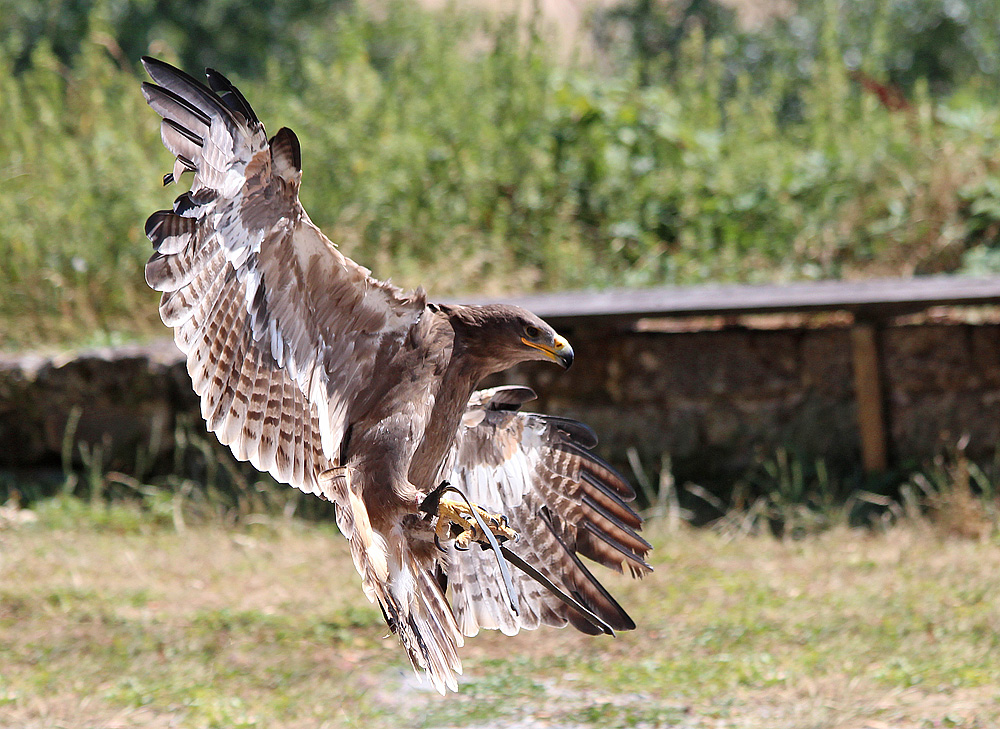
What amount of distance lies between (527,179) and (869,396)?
9.07ft

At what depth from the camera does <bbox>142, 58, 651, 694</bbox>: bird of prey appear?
7.24 feet

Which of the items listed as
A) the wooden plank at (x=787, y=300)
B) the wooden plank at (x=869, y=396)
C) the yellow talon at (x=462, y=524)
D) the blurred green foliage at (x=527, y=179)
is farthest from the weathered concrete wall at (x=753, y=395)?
the yellow talon at (x=462, y=524)

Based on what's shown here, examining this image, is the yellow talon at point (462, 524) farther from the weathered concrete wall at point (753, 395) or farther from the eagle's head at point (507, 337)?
the weathered concrete wall at point (753, 395)

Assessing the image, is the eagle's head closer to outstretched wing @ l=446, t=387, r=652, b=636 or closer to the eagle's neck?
the eagle's neck

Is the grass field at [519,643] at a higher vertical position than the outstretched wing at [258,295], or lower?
lower

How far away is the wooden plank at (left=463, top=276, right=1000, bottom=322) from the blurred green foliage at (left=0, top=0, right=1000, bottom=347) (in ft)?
3.77

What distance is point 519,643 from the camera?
421 cm

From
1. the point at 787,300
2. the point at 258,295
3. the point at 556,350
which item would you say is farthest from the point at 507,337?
the point at 787,300

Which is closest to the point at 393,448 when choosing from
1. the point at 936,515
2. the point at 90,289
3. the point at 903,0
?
the point at 936,515

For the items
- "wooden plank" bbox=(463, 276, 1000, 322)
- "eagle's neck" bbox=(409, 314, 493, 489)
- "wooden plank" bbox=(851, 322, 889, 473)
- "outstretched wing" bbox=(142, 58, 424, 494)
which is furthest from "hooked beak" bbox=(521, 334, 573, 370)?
"wooden plank" bbox=(851, 322, 889, 473)

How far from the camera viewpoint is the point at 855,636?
13.2ft

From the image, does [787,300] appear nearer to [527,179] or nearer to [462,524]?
[527,179]

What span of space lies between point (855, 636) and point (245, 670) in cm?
232

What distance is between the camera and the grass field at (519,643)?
349cm
